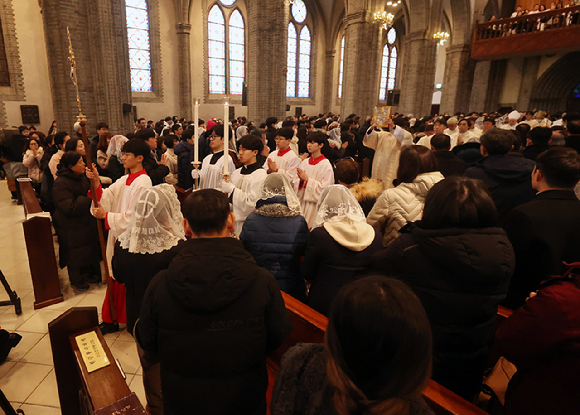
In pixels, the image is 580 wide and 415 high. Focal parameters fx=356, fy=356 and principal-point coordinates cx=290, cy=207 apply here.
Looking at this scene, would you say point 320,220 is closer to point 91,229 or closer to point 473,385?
point 473,385

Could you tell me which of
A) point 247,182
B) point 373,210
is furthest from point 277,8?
point 373,210

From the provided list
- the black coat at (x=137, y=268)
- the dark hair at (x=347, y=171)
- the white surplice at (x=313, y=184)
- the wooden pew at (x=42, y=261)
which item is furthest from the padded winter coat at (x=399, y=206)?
the wooden pew at (x=42, y=261)

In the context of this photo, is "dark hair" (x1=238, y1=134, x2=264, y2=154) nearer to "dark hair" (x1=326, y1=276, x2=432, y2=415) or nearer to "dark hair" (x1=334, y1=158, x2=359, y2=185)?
"dark hair" (x1=334, y1=158, x2=359, y2=185)

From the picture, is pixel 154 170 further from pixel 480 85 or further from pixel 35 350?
pixel 480 85

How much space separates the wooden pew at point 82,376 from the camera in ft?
4.82

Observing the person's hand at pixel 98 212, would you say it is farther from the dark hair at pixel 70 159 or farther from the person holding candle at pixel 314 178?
the person holding candle at pixel 314 178

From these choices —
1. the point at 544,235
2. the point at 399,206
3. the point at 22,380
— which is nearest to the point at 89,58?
the point at 22,380

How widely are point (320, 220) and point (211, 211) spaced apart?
3.12ft

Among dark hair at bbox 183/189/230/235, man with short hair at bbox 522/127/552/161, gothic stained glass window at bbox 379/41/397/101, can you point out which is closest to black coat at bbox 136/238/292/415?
dark hair at bbox 183/189/230/235

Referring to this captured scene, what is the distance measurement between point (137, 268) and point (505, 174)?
11.2 feet

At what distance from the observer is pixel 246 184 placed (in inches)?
159

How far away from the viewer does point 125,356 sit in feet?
10.8

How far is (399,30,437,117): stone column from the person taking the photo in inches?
685

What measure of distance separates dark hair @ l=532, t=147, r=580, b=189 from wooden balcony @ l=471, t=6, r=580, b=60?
16804 mm
